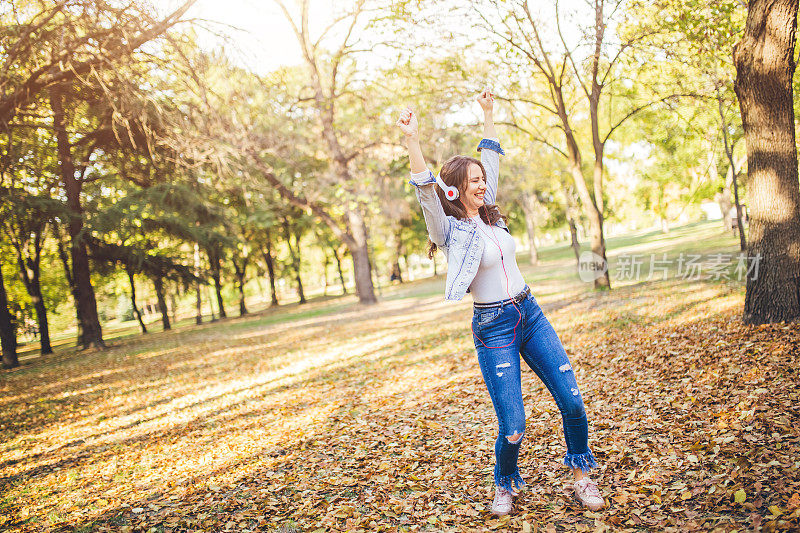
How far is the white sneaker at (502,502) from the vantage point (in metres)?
3.49

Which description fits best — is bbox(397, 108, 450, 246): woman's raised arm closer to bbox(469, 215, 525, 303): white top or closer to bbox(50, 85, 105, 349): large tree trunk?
bbox(469, 215, 525, 303): white top

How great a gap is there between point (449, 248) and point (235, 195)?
941 inches

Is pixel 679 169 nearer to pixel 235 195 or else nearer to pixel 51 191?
pixel 235 195

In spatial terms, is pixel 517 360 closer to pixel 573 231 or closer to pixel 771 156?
pixel 771 156

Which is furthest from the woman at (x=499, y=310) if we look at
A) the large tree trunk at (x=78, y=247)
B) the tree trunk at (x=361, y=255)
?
the tree trunk at (x=361, y=255)

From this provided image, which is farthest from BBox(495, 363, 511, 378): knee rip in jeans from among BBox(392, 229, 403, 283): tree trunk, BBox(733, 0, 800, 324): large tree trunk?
BBox(392, 229, 403, 283): tree trunk

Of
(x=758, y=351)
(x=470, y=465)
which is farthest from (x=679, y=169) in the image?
(x=470, y=465)

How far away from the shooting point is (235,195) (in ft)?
83.4

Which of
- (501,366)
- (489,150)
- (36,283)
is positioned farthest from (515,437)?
(36,283)

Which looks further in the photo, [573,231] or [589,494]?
[573,231]

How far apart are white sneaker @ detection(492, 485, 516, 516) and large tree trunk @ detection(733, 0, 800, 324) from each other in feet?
16.6

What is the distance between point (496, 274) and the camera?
321 centimetres

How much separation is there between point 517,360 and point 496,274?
53 cm

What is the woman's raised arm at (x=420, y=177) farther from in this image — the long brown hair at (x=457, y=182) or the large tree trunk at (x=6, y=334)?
the large tree trunk at (x=6, y=334)
